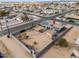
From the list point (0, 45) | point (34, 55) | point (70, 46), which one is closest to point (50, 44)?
point (70, 46)

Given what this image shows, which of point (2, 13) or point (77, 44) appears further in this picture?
point (2, 13)

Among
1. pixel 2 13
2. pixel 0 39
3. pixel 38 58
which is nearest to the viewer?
pixel 38 58

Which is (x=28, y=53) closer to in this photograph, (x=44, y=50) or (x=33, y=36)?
(x=44, y=50)

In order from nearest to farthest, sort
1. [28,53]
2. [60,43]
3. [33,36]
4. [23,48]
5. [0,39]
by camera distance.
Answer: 1. [28,53]
2. [23,48]
3. [60,43]
4. [0,39]
5. [33,36]

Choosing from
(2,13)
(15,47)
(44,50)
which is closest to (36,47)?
(44,50)

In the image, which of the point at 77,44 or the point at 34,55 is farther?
the point at 77,44

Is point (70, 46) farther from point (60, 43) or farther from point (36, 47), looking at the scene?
point (36, 47)

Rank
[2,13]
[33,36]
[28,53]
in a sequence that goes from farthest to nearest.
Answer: [2,13], [33,36], [28,53]

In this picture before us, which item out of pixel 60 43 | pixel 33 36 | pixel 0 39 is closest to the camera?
pixel 60 43
